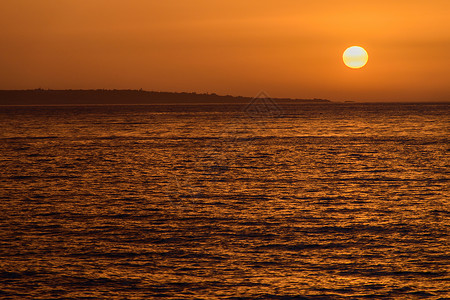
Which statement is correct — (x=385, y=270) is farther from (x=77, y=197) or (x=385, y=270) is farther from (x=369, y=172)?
(x=369, y=172)

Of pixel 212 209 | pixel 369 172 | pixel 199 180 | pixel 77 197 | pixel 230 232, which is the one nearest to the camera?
pixel 230 232

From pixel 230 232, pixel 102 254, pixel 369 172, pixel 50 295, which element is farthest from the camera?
pixel 369 172

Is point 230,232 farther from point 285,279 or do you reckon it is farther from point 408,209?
point 408,209

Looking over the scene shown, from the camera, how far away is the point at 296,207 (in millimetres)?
24609

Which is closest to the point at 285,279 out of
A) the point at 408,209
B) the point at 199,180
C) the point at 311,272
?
the point at 311,272

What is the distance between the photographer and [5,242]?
18.6 m

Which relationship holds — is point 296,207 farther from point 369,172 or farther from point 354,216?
point 369,172

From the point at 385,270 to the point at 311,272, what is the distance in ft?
6.09

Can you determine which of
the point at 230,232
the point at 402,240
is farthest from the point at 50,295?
the point at 402,240

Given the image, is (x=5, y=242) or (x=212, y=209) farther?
(x=212, y=209)

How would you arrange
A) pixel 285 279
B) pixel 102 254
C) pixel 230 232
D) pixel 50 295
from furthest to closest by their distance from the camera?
pixel 230 232 → pixel 102 254 → pixel 285 279 → pixel 50 295

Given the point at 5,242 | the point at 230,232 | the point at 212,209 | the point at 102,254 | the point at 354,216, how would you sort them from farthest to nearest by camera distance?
the point at 212,209, the point at 354,216, the point at 230,232, the point at 5,242, the point at 102,254

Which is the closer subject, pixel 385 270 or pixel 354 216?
pixel 385 270

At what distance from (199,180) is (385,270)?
1923cm
